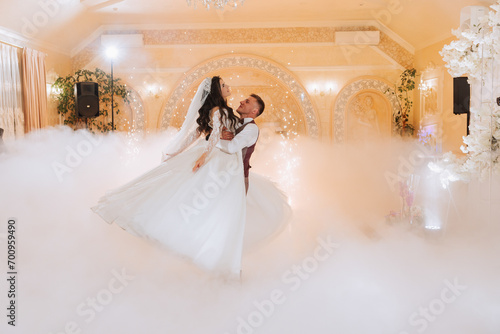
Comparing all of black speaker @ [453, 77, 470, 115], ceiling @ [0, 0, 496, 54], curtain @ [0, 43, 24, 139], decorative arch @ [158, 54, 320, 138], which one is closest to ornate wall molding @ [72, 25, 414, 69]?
ceiling @ [0, 0, 496, 54]

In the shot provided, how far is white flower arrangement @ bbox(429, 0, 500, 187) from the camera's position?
248 centimetres

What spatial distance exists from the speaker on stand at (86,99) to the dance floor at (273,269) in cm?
175

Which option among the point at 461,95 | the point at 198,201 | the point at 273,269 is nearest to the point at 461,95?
the point at 461,95

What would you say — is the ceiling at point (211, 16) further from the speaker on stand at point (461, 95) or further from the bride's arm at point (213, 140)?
the bride's arm at point (213, 140)

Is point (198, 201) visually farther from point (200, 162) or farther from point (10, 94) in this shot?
point (10, 94)

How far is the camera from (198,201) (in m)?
3.12

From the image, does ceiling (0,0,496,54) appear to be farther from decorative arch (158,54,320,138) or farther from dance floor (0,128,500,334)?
dance floor (0,128,500,334)

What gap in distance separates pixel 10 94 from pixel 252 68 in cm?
430

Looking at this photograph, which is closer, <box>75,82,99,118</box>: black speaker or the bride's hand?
the bride's hand

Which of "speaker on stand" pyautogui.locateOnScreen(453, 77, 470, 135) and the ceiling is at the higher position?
the ceiling

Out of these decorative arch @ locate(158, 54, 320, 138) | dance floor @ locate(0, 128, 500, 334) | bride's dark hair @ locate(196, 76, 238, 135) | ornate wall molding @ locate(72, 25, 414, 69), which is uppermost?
ornate wall molding @ locate(72, 25, 414, 69)

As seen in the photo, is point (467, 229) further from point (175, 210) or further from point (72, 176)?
point (72, 176)

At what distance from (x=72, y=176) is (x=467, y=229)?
4737 millimetres

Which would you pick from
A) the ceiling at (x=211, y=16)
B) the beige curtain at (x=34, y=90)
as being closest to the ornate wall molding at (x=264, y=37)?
the ceiling at (x=211, y=16)
